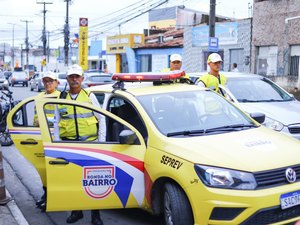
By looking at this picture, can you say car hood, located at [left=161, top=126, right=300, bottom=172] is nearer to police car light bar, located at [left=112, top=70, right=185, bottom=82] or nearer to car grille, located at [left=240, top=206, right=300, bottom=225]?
car grille, located at [left=240, top=206, right=300, bottom=225]

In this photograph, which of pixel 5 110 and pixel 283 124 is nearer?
pixel 283 124

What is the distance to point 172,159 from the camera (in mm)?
4273

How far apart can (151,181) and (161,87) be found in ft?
4.55

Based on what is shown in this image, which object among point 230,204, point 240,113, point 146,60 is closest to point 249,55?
point 146,60

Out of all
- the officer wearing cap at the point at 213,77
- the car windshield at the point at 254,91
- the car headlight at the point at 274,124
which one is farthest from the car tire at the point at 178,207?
the car windshield at the point at 254,91

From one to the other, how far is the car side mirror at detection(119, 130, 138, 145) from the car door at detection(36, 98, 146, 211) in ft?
0.07

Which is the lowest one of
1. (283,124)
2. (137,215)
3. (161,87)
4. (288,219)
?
(137,215)

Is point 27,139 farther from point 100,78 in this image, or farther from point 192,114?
point 100,78

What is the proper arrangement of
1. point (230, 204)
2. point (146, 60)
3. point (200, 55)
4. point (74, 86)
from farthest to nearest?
point (146, 60)
point (200, 55)
point (74, 86)
point (230, 204)

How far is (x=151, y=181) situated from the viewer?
455 cm

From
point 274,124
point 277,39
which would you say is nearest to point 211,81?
point 274,124

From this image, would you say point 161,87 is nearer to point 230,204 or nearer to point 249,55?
point 230,204

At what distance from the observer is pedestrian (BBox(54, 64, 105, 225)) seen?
207 inches

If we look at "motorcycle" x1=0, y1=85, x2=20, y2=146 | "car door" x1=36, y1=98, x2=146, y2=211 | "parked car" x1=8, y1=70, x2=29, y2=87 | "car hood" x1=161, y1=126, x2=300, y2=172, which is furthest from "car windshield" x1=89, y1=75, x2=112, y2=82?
"parked car" x1=8, y1=70, x2=29, y2=87
